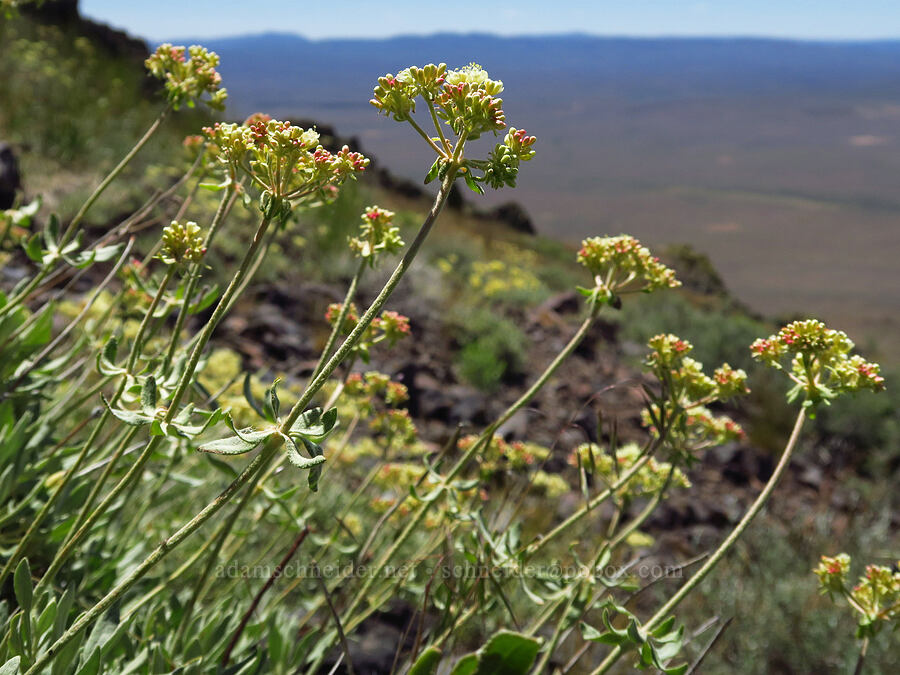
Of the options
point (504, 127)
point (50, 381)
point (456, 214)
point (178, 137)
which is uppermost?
point (504, 127)

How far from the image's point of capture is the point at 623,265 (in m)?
1.55

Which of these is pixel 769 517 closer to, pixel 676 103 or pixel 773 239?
pixel 773 239

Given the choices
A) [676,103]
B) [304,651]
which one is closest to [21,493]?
[304,651]

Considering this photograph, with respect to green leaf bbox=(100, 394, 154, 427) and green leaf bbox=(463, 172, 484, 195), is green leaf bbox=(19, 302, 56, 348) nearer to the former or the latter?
green leaf bbox=(100, 394, 154, 427)

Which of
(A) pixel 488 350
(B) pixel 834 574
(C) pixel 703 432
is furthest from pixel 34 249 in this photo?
(A) pixel 488 350

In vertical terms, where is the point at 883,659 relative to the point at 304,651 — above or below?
below

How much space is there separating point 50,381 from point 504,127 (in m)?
1.59

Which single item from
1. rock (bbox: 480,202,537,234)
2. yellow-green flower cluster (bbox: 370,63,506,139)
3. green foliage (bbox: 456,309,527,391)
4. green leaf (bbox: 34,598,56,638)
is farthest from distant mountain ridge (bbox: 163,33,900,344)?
rock (bbox: 480,202,537,234)

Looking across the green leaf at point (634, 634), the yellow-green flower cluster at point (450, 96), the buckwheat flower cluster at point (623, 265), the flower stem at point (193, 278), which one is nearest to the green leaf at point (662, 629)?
the green leaf at point (634, 634)

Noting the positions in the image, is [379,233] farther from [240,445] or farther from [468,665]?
[468,665]

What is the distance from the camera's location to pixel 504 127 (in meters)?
0.97

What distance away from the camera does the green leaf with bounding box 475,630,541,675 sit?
1.03 metres

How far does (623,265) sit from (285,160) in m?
0.82

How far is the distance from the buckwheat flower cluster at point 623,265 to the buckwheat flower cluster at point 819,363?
0.30 m
